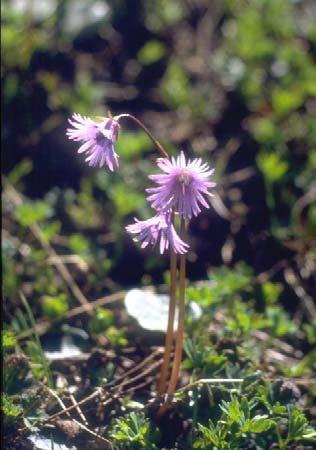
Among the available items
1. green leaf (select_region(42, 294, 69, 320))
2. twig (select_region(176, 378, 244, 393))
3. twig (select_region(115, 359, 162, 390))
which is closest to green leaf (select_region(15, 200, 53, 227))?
green leaf (select_region(42, 294, 69, 320))

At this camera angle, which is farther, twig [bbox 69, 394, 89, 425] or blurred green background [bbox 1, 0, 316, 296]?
blurred green background [bbox 1, 0, 316, 296]

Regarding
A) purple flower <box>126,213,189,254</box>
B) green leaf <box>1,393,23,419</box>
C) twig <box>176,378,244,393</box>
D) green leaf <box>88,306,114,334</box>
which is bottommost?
green leaf <box>1,393,23,419</box>

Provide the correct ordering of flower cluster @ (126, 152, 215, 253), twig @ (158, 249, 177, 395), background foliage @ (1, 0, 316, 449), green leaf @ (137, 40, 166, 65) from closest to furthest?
1. flower cluster @ (126, 152, 215, 253)
2. twig @ (158, 249, 177, 395)
3. background foliage @ (1, 0, 316, 449)
4. green leaf @ (137, 40, 166, 65)

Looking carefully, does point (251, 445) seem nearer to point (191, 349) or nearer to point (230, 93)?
point (191, 349)

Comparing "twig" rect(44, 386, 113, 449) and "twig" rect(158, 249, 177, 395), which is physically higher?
"twig" rect(158, 249, 177, 395)

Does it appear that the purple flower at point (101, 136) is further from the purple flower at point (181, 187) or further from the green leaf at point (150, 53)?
the green leaf at point (150, 53)

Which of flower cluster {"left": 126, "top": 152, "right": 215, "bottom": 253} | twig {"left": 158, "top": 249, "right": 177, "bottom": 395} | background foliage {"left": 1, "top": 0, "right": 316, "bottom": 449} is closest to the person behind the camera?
flower cluster {"left": 126, "top": 152, "right": 215, "bottom": 253}

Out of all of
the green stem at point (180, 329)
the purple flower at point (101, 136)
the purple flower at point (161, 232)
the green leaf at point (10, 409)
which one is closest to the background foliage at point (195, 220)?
the green leaf at point (10, 409)

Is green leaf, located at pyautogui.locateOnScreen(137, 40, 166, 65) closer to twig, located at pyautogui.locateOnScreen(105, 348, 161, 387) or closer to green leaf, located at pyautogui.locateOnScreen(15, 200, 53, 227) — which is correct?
green leaf, located at pyautogui.locateOnScreen(15, 200, 53, 227)
